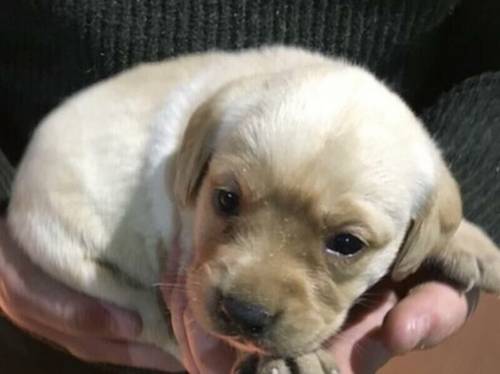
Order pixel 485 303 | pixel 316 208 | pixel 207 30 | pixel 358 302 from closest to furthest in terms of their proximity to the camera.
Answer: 1. pixel 316 208
2. pixel 358 302
3. pixel 207 30
4. pixel 485 303

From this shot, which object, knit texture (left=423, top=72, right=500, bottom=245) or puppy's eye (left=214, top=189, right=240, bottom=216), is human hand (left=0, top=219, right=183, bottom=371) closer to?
puppy's eye (left=214, top=189, right=240, bottom=216)

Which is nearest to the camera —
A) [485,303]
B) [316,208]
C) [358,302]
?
[316,208]

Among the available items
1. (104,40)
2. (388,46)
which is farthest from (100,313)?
(388,46)

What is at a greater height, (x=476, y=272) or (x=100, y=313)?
(x=476, y=272)

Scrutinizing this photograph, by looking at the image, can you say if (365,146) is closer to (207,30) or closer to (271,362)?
(271,362)

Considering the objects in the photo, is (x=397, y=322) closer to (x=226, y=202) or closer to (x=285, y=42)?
Result: (x=226, y=202)

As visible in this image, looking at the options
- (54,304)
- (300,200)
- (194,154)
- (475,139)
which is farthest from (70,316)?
(475,139)
